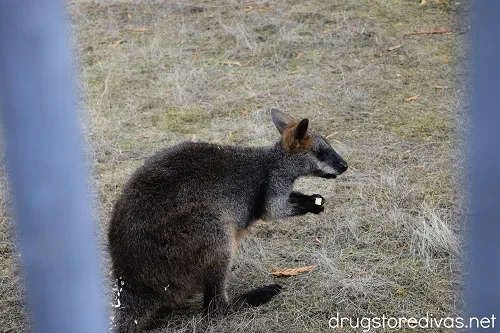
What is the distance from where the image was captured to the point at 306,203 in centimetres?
385

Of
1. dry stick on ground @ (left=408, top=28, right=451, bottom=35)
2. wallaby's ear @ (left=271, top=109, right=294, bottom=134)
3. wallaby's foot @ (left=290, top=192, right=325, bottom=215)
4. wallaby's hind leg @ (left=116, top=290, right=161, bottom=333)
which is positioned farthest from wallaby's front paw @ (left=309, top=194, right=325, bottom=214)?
dry stick on ground @ (left=408, top=28, right=451, bottom=35)

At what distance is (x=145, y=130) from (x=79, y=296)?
4459mm

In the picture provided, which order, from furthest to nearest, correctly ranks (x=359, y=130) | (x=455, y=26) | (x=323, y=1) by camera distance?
(x=323, y=1)
(x=455, y=26)
(x=359, y=130)

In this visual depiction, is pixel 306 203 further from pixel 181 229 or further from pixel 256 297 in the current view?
Answer: pixel 181 229

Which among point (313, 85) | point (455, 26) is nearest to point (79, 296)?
point (313, 85)

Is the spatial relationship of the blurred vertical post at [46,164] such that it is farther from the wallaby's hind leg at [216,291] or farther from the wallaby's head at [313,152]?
the wallaby's head at [313,152]

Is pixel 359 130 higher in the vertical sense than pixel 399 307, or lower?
higher

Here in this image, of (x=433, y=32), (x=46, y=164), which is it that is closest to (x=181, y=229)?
(x=46, y=164)

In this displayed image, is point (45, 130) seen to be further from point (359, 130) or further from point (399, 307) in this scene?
point (359, 130)

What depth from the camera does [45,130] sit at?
1.07 meters

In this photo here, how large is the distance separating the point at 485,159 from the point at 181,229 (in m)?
2.33

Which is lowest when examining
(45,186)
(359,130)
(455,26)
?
(359,130)

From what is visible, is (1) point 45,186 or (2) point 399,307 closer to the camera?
(1) point 45,186

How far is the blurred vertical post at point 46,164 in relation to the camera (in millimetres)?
1036
